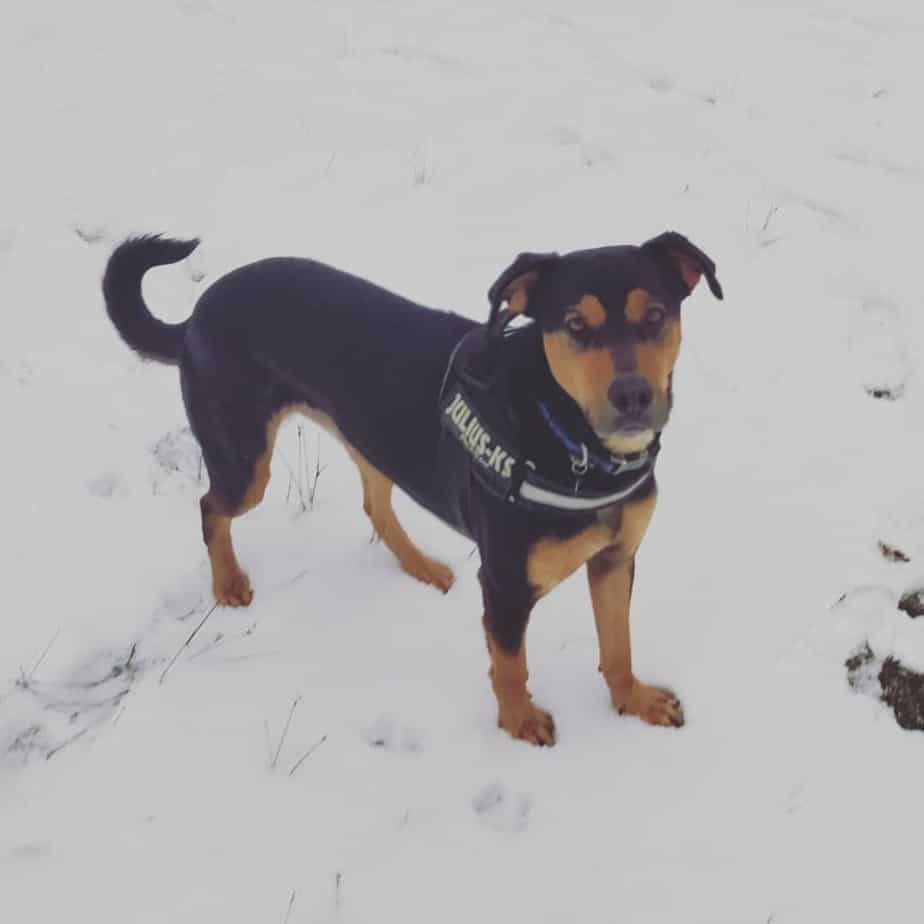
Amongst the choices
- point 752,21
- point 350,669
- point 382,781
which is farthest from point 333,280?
point 752,21

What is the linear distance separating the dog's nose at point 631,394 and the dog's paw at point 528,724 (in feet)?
3.82

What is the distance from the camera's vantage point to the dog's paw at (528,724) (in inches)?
113

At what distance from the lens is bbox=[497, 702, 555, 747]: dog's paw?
9.44 feet

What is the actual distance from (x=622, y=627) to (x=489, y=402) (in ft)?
2.89

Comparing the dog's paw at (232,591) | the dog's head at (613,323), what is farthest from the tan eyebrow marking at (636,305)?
the dog's paw at (232,591)

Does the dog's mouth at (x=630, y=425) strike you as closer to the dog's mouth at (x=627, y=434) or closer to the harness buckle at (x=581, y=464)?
the dog's mouth at (x=627, y=434)

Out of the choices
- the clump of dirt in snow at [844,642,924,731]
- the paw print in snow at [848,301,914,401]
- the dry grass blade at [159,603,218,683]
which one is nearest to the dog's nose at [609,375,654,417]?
the clump of dirt in snow at [844,642,924,731]

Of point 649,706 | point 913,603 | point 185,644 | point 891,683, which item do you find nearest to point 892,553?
point 913,603

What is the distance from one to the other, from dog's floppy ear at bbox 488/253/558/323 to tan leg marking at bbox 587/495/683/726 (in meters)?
0.64

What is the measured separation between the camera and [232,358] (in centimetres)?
297

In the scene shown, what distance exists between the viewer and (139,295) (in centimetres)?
315

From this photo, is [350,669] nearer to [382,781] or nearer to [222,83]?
[382,781]

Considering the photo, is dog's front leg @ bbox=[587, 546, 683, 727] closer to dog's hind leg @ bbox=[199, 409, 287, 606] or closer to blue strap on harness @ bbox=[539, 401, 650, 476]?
blue strap on harness @ bbox=[539, 401, 650, 476]

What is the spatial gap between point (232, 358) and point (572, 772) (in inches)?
65.9
